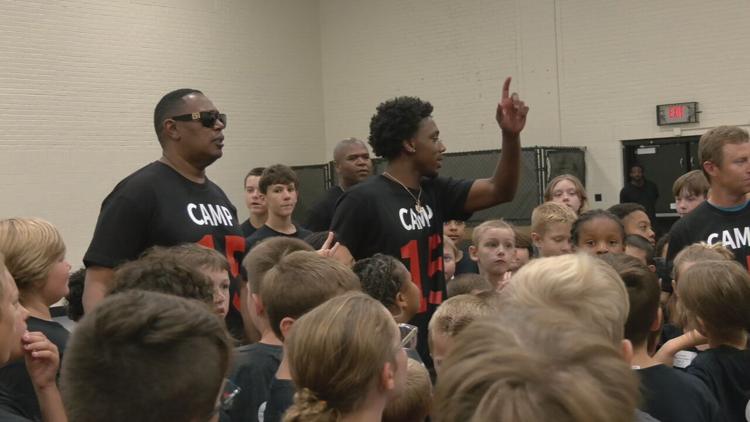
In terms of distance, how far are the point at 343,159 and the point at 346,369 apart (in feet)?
18.2

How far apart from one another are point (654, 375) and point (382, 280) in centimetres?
131

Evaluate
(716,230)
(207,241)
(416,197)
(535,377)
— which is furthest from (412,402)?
(716,230)

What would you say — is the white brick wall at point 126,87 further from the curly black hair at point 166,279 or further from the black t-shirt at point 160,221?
the curly black hair at point 166,279

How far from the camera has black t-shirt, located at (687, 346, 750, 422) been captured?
3227 millimetres

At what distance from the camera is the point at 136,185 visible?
156 inches

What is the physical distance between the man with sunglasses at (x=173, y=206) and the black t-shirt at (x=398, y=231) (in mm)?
563

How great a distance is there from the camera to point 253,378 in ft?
9.92

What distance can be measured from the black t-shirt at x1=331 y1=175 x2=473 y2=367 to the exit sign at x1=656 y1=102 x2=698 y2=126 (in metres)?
9.95

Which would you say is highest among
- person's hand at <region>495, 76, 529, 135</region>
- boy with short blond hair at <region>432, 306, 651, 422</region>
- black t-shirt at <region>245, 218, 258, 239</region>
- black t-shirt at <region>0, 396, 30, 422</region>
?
person's hand at <region>495, 76, 529, 135</region>

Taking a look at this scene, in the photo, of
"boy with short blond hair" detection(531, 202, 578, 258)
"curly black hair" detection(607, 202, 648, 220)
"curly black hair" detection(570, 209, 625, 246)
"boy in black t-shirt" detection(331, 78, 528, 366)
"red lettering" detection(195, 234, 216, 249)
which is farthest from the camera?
"curly black hair" detection(607, 202, 648, 220)

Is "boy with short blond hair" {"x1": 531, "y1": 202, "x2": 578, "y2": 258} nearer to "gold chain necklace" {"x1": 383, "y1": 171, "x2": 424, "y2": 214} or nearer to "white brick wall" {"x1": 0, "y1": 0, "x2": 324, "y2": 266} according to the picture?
"gold chain necklace" {"x1": 383, "y1": 171, "x2": 424, "y2": 214}

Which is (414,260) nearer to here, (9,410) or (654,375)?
(654,375)

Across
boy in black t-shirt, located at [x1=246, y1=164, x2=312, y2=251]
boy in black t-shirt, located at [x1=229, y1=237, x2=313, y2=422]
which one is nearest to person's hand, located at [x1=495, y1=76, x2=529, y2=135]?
boy in black t-shirt, located at [x1=229, y1=237, x2=313, y2=422]

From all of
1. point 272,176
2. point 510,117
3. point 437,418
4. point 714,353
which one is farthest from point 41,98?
point 437,418
